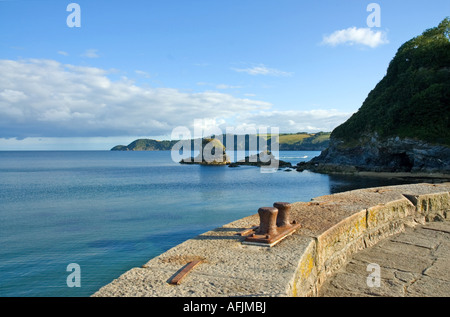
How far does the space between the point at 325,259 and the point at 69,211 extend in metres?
20.3

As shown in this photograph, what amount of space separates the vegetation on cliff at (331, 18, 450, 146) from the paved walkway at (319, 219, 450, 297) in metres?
41.4

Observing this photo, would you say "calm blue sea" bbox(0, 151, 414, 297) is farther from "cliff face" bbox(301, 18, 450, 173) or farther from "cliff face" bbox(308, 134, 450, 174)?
"cliff face" bbox(301, 18, 450, 173)

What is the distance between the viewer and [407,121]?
4966cm

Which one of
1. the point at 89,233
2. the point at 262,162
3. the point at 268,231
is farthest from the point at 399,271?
the point at 262,162

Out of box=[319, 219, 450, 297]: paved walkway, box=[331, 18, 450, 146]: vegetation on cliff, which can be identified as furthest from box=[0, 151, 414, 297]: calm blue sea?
box=[331, 18, 450, 146]: vegetation on cliff

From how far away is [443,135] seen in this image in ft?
142

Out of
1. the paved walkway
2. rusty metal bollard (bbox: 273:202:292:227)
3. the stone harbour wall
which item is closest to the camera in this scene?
the stone harbour wall

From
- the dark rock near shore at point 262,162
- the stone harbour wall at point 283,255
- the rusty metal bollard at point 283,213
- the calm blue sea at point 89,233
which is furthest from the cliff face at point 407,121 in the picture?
the rusty metal bollard at point 283,213

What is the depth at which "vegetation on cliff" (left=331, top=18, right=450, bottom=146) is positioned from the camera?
4650cm

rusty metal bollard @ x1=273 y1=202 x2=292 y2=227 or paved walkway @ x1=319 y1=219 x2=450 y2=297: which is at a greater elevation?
rusty metal bollard @ x1=273 y1=202 x2=292 y2=227

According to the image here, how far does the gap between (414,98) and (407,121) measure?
4.01 m

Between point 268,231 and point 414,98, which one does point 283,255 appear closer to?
point 268,231
